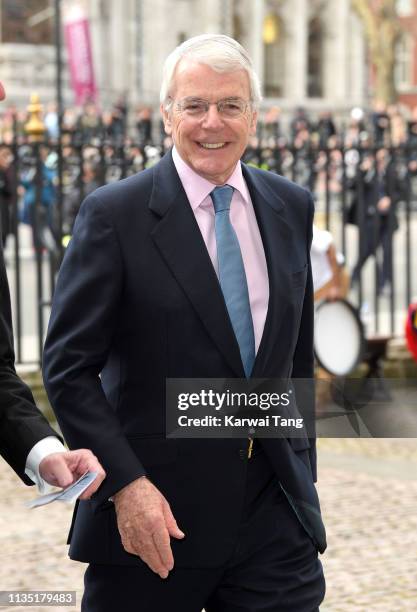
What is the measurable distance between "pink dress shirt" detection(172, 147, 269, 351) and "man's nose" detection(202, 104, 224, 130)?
0.14m

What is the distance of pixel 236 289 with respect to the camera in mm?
3018

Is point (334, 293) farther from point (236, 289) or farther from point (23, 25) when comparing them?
point (23, 25)

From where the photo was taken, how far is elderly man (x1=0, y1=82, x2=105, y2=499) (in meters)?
2.60

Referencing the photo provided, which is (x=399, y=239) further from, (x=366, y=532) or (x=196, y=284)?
(x=196, y=284)

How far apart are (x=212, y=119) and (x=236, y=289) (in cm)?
37

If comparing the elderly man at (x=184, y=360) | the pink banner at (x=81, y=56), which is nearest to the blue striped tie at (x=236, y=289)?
the elderly man at (x=184, y=360)

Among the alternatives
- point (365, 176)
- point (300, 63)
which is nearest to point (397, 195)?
point (365, 176)

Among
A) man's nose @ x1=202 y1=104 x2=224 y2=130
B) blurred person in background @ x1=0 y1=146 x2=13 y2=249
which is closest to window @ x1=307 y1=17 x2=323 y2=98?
blurred person in background @ x1=0 y1=146 x2=13 y2=249

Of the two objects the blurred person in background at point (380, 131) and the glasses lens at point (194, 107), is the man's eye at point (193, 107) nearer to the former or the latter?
the glasses lens at point (194, 107)

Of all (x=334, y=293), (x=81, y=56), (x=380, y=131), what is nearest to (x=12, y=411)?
(x=334, y=293)

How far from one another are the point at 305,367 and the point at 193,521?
0.49 m

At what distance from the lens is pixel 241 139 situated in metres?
3.09

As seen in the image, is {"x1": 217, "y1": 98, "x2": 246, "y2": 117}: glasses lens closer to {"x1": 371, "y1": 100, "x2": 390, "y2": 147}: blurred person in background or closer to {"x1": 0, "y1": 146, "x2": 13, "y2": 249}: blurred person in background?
{"x1": 0, "y1": 146, "x2": 13, "y2": 249}: blurred person in background

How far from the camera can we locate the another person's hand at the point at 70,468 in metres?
2.60
